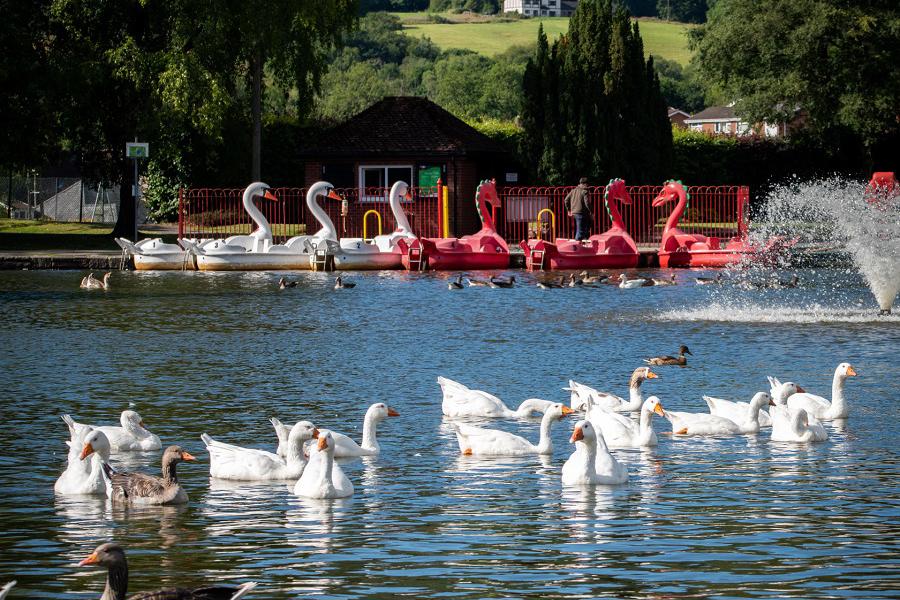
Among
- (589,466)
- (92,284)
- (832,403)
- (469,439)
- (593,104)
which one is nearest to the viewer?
(589,466)

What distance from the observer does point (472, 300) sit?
34.5 metres

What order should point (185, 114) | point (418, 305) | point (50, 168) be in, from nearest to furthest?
point (418, 305) < point (185, 114) < point (50, 168)

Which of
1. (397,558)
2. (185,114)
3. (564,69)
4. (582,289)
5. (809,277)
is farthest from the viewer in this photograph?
(564,69)

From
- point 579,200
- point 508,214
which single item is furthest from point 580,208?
point 508,214

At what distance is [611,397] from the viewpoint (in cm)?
1827

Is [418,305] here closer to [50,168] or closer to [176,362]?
[176,362]

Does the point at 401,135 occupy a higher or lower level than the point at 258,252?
higher

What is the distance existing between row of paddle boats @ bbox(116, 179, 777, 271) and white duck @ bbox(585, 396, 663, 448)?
1061 inches

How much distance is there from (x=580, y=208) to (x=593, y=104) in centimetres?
795

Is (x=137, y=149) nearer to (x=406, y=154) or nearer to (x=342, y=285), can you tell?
(x=342, y=285)

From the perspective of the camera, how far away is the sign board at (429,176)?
54781 millimetres

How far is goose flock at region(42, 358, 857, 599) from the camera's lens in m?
13.9

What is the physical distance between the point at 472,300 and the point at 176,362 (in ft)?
38.9

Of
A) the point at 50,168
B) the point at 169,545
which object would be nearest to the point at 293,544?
the point at 169,545
